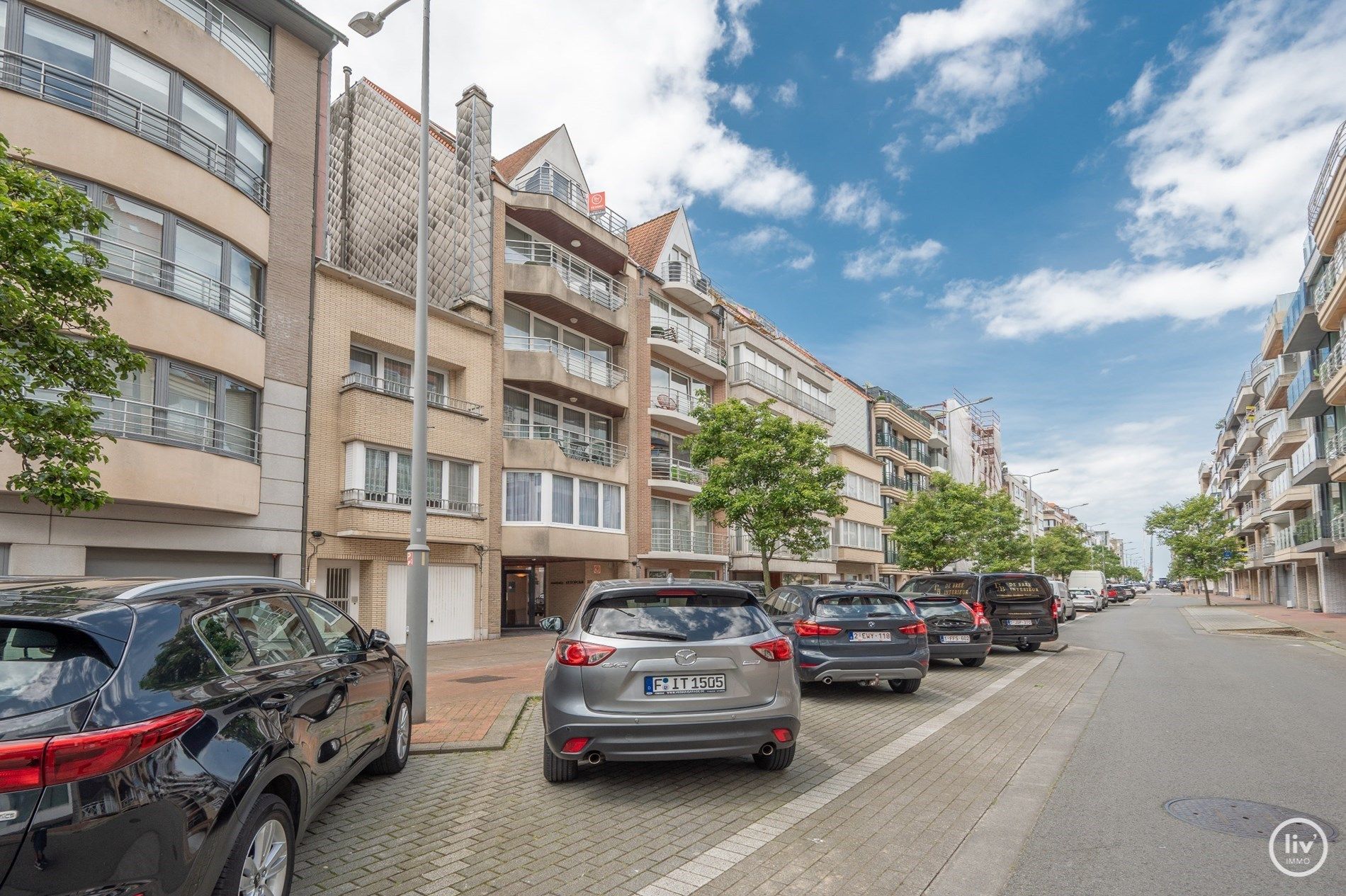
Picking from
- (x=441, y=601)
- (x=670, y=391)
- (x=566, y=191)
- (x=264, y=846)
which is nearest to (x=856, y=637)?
(x=264, y=846)

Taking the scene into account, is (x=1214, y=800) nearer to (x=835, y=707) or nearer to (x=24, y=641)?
(x=835, y=707)

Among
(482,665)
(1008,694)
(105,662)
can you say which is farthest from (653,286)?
(105,662)

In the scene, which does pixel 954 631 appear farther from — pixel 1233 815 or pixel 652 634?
pixel 652 634

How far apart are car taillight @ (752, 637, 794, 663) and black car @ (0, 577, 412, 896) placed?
286 cm

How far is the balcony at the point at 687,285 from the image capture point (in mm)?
31422

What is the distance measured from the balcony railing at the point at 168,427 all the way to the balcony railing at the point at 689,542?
596 inches

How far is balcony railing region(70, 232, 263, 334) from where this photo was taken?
13.9 m

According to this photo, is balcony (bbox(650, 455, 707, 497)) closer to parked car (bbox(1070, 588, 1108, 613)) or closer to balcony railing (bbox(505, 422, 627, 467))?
balcony railing (bbox(505, 422, 627, 467))

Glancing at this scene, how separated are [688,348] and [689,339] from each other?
0.97 m

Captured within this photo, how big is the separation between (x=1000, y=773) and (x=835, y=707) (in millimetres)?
3293

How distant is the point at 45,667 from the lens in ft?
9.25

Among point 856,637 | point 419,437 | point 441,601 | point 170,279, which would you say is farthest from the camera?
point 441,601

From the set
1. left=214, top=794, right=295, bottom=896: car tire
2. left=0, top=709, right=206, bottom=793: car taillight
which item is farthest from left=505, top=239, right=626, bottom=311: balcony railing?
left=0, top=709, right=206, bottom=793: car taillight

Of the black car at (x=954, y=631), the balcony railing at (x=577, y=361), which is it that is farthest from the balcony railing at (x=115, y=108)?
the black car at (x=954, y=631)
